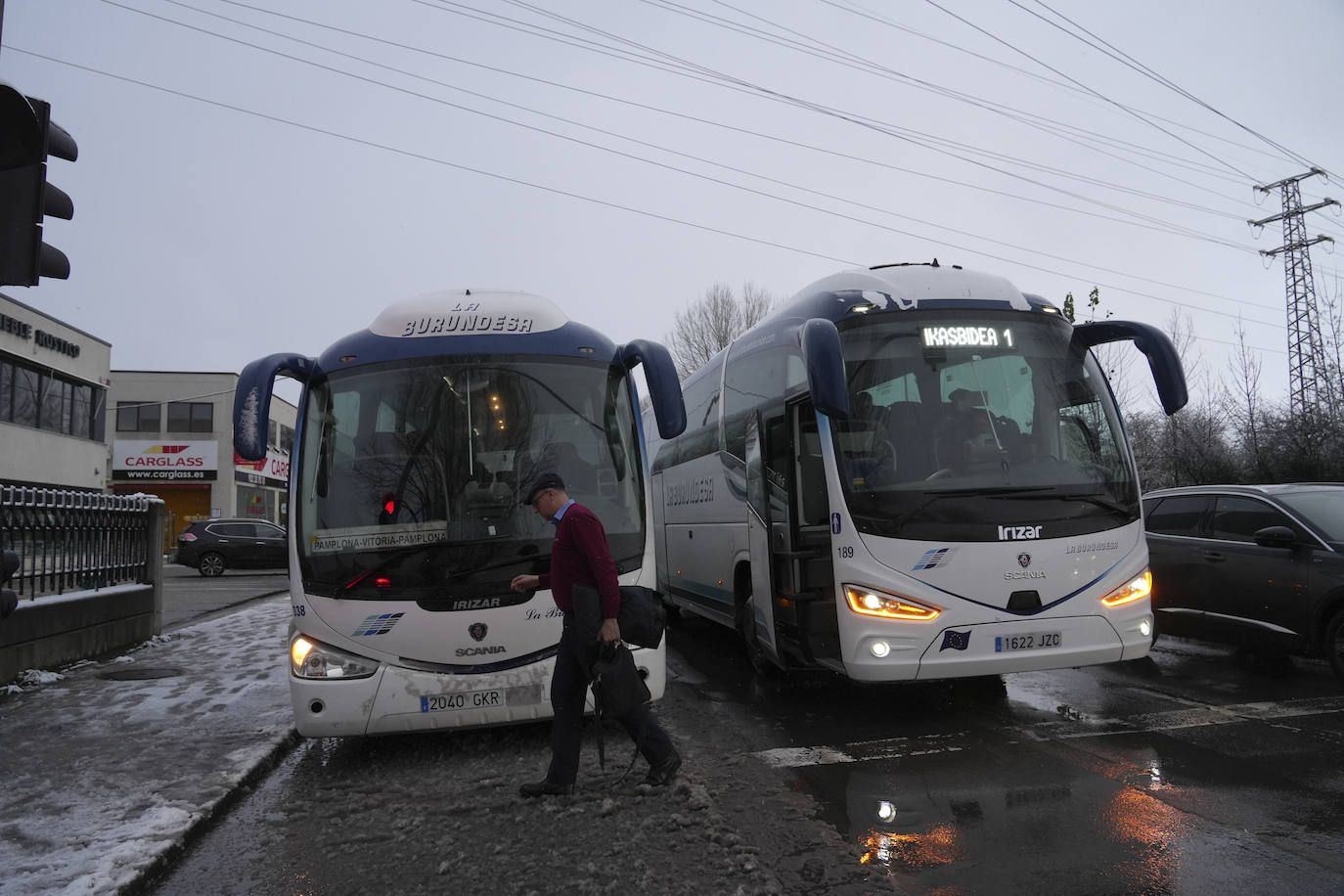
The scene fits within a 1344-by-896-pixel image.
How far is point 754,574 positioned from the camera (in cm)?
815

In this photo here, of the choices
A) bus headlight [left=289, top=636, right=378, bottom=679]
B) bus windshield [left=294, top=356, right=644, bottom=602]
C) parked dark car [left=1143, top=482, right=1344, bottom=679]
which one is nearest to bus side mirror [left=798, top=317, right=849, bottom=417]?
bus windshield [left=294, top=356, right=644, bottom=602]

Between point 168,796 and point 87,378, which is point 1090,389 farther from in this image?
point 87,378

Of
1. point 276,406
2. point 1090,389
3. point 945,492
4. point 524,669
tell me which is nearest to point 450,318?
point 524,669

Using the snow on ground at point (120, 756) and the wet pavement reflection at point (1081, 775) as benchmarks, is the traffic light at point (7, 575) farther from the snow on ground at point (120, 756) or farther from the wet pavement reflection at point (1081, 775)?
the wet pavement reflection at point (1081, 775)

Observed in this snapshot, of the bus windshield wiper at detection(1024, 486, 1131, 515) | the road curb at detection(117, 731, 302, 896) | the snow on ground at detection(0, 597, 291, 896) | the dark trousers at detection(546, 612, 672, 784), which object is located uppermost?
the bus windshield wiper at detection(1024, 486, 1131, 515)

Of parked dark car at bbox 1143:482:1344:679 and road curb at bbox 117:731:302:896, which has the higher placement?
parked dark car at bbox 1143:482:1344:679

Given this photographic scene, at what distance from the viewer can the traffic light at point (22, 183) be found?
3279mm

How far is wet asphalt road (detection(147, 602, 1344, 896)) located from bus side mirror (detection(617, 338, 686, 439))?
2265 millimetres

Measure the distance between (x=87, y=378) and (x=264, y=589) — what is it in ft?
67.3

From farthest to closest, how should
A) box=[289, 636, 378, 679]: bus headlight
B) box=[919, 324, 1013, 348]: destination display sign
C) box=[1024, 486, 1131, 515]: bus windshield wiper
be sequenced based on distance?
box=[919, 324, 1013, 348]: destination display sign < box=[1024, 486, 1131, 515]: bus windshield wiper < box=[289, 636, 378, 679]: bus headlight

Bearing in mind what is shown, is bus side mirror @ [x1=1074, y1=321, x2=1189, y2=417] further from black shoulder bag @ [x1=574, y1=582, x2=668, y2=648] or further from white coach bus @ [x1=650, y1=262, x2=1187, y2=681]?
black shoulder bag @ [x1=574, y1=582, x2=668, y2=648]

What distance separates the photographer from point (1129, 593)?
643cm

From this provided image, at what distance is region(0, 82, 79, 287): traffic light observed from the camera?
328 cm

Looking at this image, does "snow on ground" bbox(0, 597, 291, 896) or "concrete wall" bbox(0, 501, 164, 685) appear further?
"concrete wall" bbox(0, 501, 164, 685)
